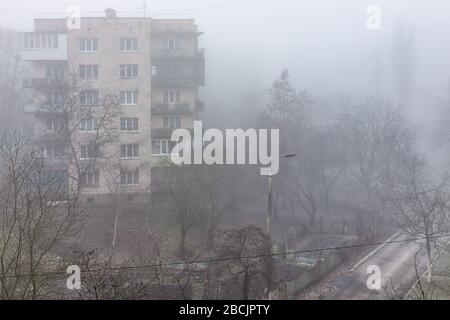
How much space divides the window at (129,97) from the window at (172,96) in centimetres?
101

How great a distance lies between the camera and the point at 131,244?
39.4 feet

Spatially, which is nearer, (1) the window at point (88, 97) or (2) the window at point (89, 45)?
Answer: (2) the window at point (89, 45)

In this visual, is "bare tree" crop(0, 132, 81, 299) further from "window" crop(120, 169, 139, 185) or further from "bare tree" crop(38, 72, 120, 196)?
"window" crop(120, 169, 139, 185)

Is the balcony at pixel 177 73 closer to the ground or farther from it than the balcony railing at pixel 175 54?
closer to the ground

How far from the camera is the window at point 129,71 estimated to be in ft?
52.7

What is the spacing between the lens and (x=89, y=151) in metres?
15.5

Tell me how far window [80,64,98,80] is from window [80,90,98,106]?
1.59ft

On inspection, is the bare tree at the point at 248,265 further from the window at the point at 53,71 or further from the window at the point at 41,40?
the window at the point at 41,40

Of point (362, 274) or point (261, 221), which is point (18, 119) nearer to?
point (261, 221)

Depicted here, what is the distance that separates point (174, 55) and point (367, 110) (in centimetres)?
939

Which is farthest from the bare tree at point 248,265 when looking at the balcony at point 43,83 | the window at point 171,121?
the balcony at point 43,83

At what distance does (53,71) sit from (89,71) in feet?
4.75
